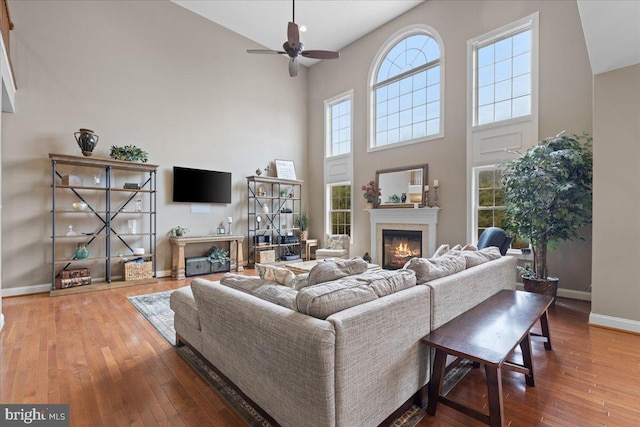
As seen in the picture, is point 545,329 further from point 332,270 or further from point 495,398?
point 332,270

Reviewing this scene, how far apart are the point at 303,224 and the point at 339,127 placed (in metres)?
2.71

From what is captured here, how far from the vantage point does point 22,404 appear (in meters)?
1.87

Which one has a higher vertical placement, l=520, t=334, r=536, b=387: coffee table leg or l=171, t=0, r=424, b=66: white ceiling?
l=171, t=0, r=424, b=66: white ceiling

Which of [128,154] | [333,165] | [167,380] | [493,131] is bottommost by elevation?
[167,380]

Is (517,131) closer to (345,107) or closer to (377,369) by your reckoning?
(345,107)

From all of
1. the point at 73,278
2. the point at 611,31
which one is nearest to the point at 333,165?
the point at 611,31

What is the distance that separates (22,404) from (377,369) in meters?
2.26

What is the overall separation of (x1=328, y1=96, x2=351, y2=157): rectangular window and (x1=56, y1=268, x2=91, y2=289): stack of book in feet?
18.7

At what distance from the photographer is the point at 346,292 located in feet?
5.14

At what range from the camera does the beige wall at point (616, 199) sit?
9.80 feet

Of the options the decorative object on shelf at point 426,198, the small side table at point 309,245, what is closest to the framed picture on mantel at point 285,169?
the small side table at point 309,245

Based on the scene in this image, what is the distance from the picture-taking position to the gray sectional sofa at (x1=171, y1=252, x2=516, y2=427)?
131cm

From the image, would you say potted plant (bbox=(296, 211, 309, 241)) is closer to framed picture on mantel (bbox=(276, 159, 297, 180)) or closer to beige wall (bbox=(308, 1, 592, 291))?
beige wall (bbox=(308, 1, 592, 291))

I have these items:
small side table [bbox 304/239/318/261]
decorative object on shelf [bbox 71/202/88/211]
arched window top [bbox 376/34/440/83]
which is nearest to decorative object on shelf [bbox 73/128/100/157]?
decorative object on shelf [bbox 71/202/88/211]
